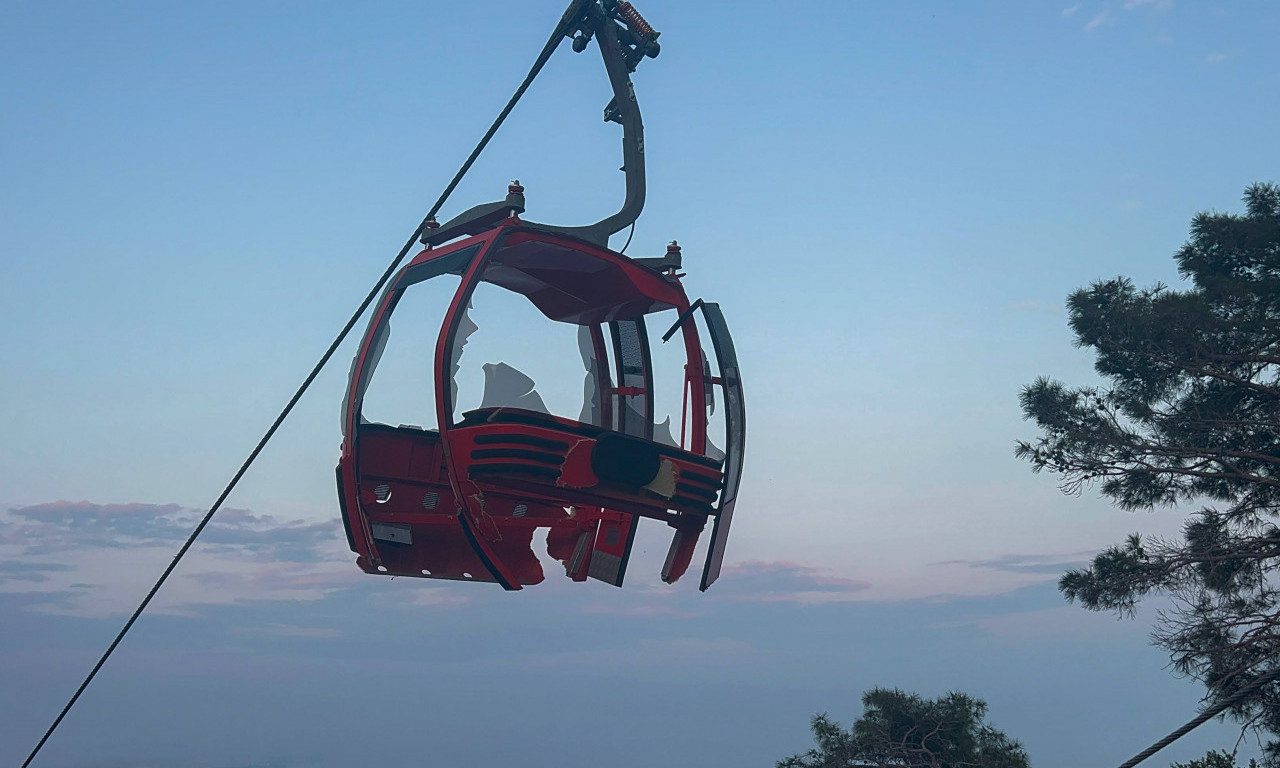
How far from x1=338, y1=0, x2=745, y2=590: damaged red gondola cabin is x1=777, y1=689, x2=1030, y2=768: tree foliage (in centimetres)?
960

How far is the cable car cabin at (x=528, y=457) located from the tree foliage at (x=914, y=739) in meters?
9.52

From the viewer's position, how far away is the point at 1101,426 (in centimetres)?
1389

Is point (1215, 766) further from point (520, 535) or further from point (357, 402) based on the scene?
point (357, 402)

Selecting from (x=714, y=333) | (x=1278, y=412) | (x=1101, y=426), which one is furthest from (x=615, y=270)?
(x=1278, y=412)

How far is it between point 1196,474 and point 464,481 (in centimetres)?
812

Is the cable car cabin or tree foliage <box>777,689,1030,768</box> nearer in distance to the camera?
the cable car cabin

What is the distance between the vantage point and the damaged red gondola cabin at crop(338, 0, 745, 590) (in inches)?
392

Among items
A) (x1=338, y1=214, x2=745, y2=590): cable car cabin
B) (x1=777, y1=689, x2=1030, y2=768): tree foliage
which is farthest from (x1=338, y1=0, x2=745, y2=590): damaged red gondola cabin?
(x1=777, y1=689, x2=1030, y2=768): tree foliage

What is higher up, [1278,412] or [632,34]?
[632,34]

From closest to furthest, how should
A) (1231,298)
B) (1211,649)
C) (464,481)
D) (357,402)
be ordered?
(464,481), (357,402), (1211,649), (1231,298)

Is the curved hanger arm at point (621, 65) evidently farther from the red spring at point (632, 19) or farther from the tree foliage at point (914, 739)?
the tree foliage at point (914, 739)

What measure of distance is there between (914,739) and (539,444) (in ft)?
41.6

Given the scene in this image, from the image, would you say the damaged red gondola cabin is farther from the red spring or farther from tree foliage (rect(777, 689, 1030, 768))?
tree foliage (rect(777, 689, 1030, 768))

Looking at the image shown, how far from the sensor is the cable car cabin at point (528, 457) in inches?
391
